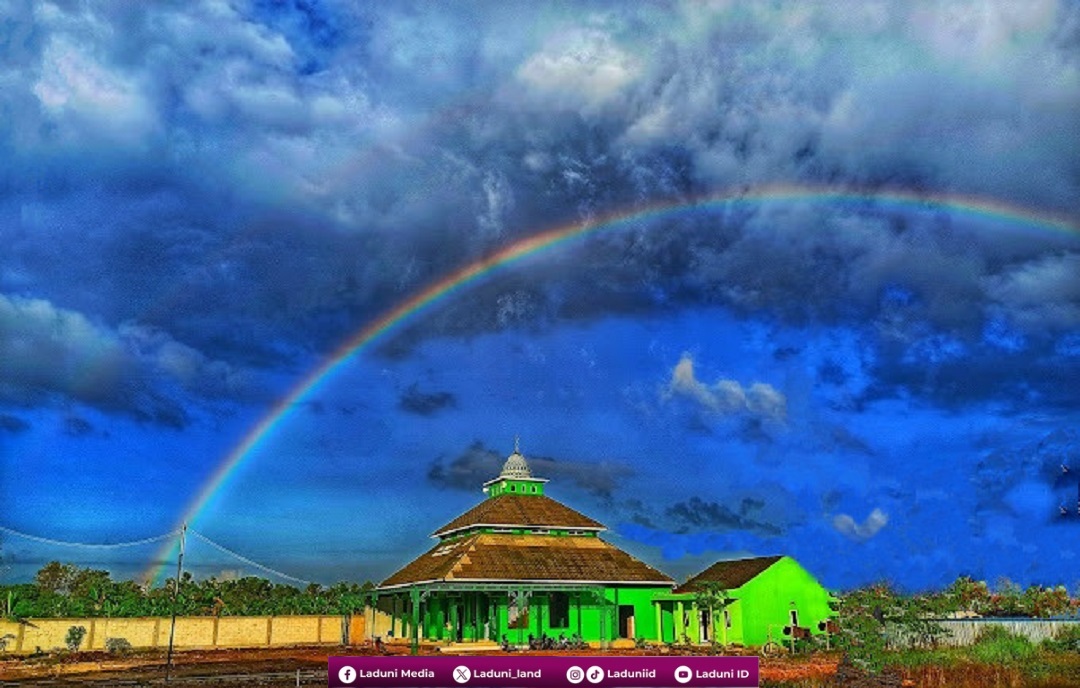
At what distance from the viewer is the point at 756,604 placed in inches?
2099

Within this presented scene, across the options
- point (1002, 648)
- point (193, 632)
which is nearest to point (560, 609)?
point (1002, 648)

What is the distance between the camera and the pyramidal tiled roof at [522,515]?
5878cm

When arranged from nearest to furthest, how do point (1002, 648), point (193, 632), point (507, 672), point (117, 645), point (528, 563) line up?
point (507, 672) < point (1002, 648) < point (528, 563) < point (117, 645) < point (193, 632)

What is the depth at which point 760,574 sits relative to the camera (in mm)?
53656

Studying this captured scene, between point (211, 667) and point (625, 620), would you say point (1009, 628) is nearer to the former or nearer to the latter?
point (625, 620)

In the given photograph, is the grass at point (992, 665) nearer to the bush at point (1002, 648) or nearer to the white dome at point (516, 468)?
the bush at point (1002, 648)

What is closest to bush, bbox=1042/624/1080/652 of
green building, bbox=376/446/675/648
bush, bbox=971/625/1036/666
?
bush, bbox=971/625/1036/666

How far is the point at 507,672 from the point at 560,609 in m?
38.0

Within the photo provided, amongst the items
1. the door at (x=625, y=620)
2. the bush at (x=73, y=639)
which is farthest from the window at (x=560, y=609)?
the bush at (x=73, y=639)

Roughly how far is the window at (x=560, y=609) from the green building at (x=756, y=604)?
5.55m

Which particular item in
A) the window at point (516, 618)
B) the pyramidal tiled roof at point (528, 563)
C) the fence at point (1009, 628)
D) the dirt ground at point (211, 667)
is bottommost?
the dirt ground at point (211, 667)

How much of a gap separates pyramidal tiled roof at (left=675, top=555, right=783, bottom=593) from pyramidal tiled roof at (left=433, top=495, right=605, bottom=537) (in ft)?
23.3

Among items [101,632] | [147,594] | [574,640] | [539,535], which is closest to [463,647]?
[574,640]

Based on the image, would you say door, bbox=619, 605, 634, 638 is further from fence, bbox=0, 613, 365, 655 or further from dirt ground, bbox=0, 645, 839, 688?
fence, bbox=0, 613, 365, 655
